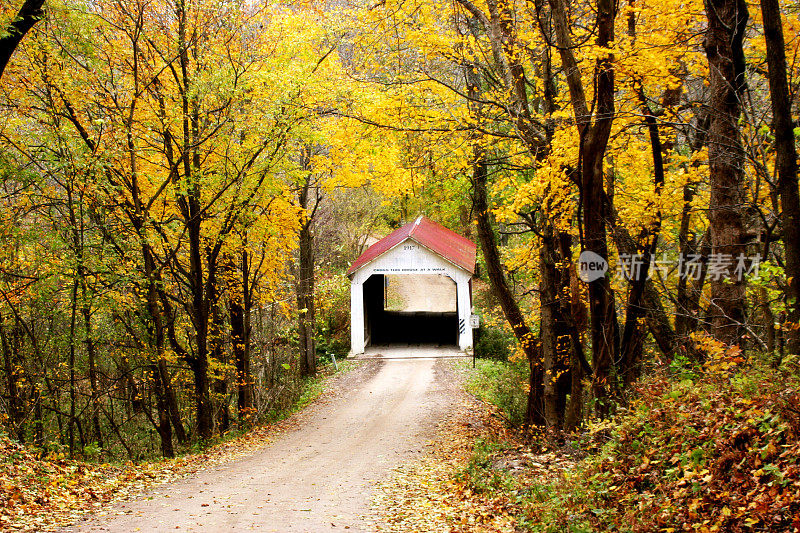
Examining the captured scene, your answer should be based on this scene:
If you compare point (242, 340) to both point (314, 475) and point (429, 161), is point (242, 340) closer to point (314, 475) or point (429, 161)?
point (314, 475)

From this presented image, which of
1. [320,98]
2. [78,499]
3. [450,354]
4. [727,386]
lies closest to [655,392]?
[727,386]

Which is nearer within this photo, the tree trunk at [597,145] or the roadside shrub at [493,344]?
the tree trunk at [597,145]

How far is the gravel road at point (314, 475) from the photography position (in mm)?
6516

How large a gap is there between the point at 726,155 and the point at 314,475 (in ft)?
23.6

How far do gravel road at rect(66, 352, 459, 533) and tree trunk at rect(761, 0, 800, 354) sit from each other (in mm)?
4825

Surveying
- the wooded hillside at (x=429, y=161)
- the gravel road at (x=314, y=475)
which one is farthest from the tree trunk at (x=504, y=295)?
the gravel road at (x=314, y=475)

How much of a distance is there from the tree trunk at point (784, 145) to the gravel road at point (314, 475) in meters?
4.82

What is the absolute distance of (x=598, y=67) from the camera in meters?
7.21

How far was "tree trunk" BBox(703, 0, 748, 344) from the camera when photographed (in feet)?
20.9

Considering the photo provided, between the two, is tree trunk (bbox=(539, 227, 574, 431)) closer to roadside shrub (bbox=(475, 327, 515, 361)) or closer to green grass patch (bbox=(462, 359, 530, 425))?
green grass patch (bbox=(462, 359, 530, 425))

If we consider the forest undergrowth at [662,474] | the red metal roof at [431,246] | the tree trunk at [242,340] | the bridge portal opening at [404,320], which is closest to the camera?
the forest undergrowth at [662,474]

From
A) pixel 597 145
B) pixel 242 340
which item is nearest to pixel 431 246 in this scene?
pixel 242 340

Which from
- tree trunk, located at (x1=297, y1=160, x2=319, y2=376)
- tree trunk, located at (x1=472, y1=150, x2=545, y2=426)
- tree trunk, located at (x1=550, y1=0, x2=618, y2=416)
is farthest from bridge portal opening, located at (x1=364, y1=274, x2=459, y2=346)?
tree trunk, located at (x1=550, y1=0, x2=618, y2=416)

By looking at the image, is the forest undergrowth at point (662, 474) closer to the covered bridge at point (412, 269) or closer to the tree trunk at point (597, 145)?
the tree trunk at point (597, 145)
